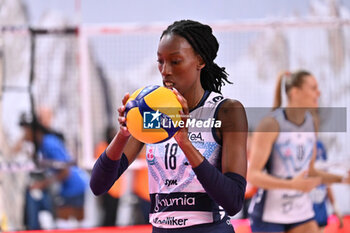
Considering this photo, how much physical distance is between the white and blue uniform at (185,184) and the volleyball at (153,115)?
212 mm

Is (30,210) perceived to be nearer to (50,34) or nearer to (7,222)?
(7,222)

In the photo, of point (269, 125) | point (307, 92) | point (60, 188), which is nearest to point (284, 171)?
point (269, 125)

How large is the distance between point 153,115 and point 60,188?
4.61m

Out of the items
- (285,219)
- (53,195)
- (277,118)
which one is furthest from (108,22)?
(285,219)

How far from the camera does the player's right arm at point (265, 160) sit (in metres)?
3.94

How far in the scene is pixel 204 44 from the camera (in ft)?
7.11

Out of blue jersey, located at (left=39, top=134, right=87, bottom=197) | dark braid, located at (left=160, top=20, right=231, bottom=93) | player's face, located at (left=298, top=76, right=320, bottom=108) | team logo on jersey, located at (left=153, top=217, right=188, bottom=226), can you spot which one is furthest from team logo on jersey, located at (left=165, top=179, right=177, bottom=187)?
blue jersey, located at (left=39, top=134, right=87, bottom=197)

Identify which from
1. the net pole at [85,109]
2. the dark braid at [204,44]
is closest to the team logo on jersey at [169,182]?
the dark braid at [204,44]

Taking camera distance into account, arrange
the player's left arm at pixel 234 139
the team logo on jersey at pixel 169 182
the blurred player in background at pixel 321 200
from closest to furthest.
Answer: the player's left arm at pixel 234 139, the team logo on jersey at pixel 169 182, the blurred player in background at pixel 321 200

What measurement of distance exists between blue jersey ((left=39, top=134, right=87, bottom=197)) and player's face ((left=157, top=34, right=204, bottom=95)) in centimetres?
383

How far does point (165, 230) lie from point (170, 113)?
1.64 feet

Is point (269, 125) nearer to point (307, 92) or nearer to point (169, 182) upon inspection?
point (307, 92)

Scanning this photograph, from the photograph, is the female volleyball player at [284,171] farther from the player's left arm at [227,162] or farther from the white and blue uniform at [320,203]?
the player's left arm at [227,162]

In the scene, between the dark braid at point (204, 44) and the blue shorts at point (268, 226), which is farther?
the blue shorts at point (268, 226)
